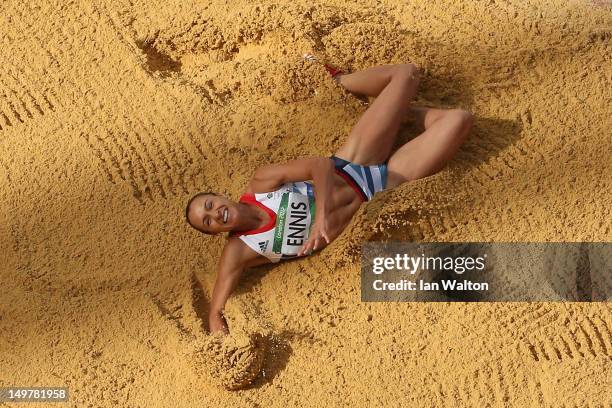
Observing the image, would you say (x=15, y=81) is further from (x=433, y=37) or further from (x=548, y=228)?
(x=548, y=228)

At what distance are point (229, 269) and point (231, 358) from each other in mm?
512

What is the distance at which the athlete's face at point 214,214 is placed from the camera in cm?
412

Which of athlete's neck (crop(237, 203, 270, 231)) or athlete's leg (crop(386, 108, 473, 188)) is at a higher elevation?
athlete's leg (crop(386, 108, 473, 188))

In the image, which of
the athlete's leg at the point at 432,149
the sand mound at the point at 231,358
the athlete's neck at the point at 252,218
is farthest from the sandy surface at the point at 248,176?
the athlete's neck at the point at 252,218

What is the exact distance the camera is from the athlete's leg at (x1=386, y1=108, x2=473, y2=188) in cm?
423

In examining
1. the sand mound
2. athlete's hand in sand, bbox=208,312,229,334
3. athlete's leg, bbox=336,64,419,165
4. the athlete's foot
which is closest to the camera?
the sand mound

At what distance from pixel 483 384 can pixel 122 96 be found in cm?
246

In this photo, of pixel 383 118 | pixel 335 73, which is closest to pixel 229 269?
pixel 383 118

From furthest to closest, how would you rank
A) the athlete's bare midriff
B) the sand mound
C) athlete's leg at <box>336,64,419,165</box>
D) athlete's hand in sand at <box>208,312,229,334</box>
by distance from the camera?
athlete's leg at <box>336,64,419,165</box> → the athlete's bare midriff → athlete's hand in sand at <box>208,312,229,334</box> → the sand mound

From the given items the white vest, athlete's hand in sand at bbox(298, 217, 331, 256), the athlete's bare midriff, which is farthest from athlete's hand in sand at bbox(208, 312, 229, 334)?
the athlete's bare midriff

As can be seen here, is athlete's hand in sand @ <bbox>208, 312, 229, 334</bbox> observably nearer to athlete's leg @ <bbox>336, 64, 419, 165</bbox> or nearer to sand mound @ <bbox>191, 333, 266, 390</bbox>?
sand mound @ <bbox>191, 333, 266, 390</bbox>

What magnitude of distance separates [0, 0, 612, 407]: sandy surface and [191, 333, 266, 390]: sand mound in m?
0.01

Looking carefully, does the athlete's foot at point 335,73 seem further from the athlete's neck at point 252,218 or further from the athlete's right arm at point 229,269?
the athlete's right arm at point 229,269

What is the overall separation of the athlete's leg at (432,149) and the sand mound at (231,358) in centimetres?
107
